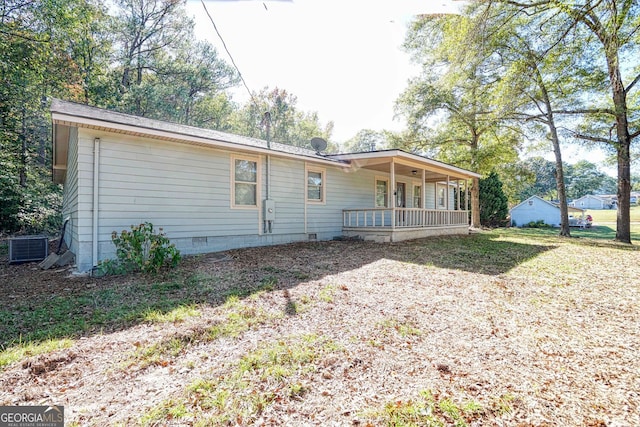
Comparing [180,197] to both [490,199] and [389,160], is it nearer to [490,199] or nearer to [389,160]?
[389,160]

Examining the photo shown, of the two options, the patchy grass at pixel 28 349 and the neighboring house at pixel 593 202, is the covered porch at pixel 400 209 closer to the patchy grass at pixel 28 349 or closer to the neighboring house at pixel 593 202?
the patchy grass at pixel 28 349

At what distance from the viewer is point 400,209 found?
1022 centimetres

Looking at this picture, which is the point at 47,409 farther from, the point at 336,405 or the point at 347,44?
the point at 347,44

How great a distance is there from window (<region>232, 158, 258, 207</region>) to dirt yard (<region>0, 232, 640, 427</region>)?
297cm

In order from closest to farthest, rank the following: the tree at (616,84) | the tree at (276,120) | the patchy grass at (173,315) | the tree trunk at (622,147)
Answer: the patchy grass at (173,315) < the tree at (616,84) < the tree trunk at (622,147) < the tree at (276,120)

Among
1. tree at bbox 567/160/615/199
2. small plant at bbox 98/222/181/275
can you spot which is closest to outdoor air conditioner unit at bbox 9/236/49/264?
small plant at bbox 98/222/181/275

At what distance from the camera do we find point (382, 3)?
218cm

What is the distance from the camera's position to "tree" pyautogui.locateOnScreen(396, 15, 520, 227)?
15.0 m

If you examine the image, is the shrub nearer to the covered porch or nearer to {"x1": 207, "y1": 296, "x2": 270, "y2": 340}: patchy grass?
the covered porch

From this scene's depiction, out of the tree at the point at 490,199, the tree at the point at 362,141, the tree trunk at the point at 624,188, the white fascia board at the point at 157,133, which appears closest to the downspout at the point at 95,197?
the white fascia board at the point at 157,133

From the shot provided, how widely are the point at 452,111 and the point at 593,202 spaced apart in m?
66.4

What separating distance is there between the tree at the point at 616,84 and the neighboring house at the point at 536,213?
16.1 m

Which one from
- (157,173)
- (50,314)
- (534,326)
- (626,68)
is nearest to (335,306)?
(534,326)

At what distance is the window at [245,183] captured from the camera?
8.12 m
